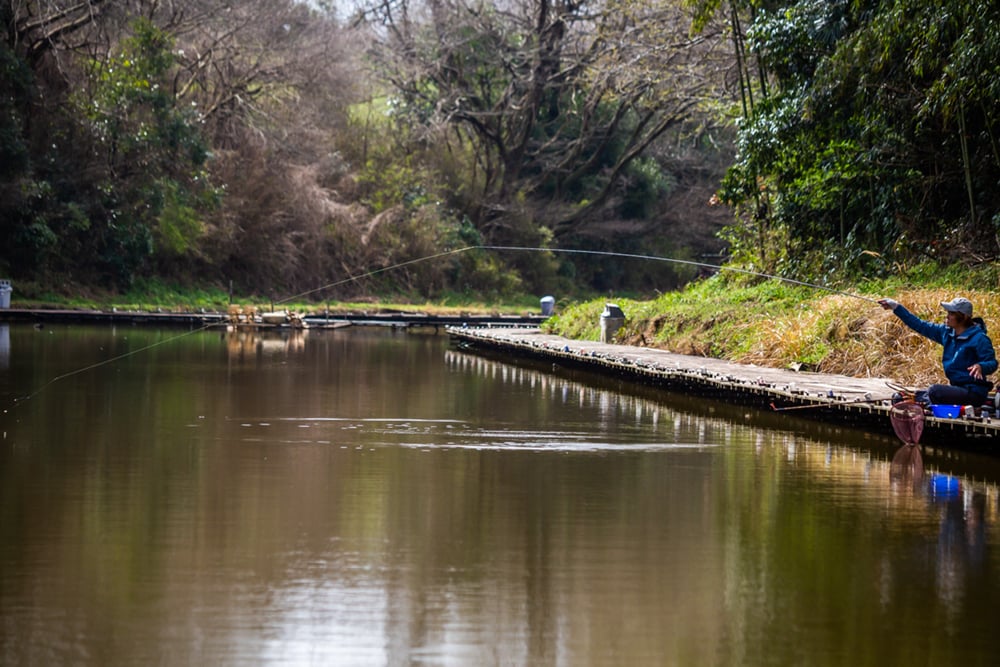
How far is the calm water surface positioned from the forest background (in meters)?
4.14

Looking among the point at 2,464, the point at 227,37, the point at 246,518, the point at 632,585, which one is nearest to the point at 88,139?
the point at 227,37

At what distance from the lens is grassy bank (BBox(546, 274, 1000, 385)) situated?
1608 cm

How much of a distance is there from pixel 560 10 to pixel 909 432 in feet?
109

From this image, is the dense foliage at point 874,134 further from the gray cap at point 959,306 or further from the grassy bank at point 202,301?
the grassy bank at point 202,301

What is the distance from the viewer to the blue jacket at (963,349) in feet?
39.3

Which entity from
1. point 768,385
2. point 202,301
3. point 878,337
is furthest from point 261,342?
point 768,385

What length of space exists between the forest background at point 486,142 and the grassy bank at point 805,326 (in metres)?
1.35

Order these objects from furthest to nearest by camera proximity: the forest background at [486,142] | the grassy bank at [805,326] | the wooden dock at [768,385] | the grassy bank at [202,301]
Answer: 1. the grassy bank at [202,301]
2. the forest background at [486,142]
3. the grassy bank at [805,326]
4. the wooden dock at [768,385]

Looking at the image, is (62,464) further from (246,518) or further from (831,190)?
(831,190)

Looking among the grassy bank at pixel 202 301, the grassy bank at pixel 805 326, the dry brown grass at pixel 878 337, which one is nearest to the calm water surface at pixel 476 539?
the dry brown grass at pixel 878 337

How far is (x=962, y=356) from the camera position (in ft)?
39.7

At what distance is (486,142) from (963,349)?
37.4m

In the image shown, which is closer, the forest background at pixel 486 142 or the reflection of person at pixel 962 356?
the reflection of person at pixel 962 356

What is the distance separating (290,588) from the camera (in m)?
6.98
